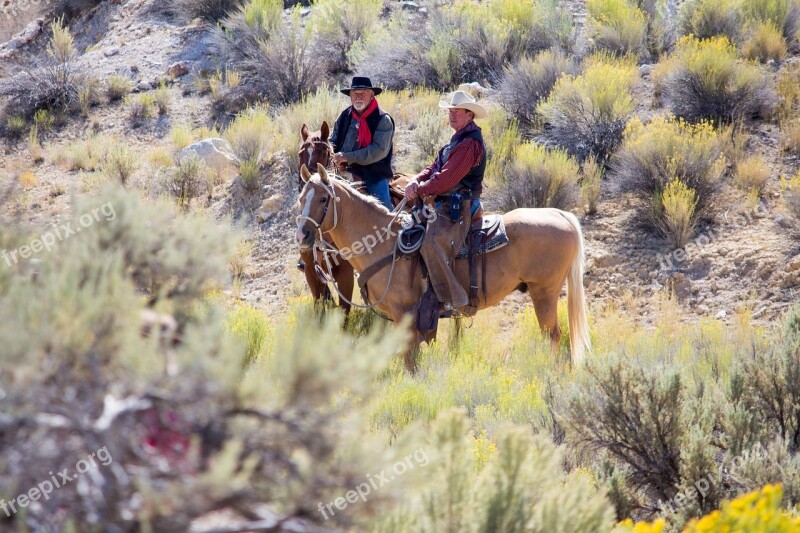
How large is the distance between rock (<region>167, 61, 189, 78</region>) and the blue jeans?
11586 mm

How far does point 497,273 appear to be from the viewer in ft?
28.1

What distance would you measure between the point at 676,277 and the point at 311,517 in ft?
29.4

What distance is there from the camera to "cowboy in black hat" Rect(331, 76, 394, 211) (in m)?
9.01

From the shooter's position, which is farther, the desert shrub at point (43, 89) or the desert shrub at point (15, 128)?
the desert shrub at point (43, 89)

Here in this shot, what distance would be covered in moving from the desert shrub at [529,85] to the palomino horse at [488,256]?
6704 mm

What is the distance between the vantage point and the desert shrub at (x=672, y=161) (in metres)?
12.0

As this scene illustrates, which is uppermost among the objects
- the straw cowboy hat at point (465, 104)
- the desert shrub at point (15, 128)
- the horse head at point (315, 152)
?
the straw cowboy hat at point (465, 104)

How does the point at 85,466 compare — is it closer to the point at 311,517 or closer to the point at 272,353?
the point at 311,517

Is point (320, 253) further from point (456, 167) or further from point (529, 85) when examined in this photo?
point (529, 85)

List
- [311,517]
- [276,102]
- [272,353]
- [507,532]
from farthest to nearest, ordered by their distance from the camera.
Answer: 1. [276,102]
2. [272,353]
3. [507,532]
4. [311,517]

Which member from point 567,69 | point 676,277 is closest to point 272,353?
point 676,277

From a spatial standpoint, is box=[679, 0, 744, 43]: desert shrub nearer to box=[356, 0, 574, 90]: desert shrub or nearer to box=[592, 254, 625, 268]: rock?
box=[356, 0, 574, 90]: desert shrub

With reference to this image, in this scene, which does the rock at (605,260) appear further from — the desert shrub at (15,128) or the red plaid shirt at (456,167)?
the desert shrub at (15,128)

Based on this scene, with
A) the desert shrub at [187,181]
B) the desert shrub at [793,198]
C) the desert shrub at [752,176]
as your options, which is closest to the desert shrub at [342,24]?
the desert shrub at [187,181]
